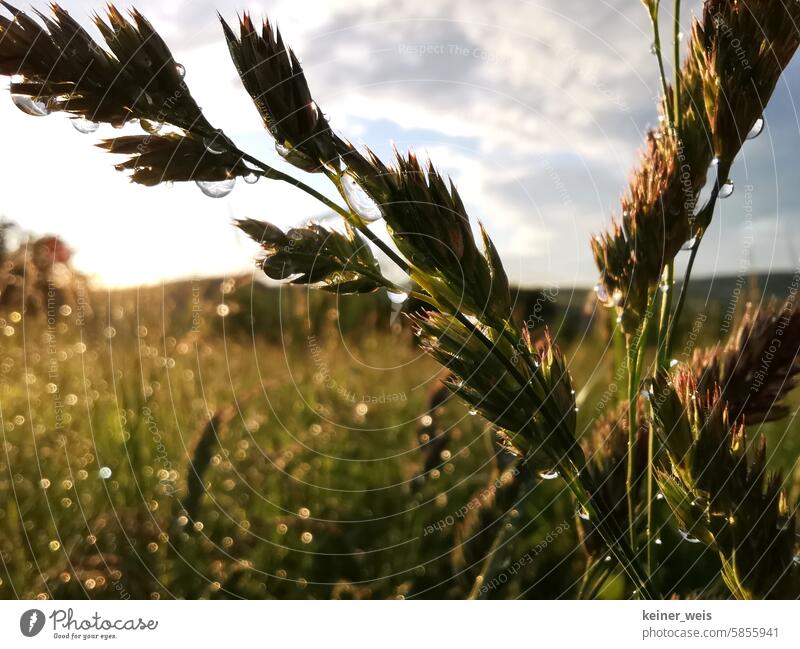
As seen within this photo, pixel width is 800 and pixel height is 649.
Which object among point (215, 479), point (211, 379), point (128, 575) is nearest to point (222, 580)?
point (128, 575)

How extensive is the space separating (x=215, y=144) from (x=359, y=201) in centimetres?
12

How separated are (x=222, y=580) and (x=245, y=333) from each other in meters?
1.58

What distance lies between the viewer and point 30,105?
1.67 feet

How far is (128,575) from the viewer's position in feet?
2.95

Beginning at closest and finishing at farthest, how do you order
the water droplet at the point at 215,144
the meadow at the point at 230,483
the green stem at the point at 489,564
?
the water droplet at the point at 215,144, the green stem at the point at 489,564, the meadow at the point at 230,483

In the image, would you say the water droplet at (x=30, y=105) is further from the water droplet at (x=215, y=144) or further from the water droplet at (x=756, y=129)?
the water droplet at (x=756, y=129)

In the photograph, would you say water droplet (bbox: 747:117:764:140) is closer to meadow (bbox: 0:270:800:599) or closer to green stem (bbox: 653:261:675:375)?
green stem (bbox: 653:261:675:375)

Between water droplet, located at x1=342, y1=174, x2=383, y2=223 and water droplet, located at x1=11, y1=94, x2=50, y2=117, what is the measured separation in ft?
0.80

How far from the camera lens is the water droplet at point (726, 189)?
563 millimetres

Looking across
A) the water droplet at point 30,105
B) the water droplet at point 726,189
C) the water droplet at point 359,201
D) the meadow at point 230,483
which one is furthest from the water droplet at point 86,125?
the water droplet at point 726,189

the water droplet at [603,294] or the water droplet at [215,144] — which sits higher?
the water droplet at [215,144]

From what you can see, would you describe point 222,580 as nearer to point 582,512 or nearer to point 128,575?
point 128,575

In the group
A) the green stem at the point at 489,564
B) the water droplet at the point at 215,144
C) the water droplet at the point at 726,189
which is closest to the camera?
the water droplet at the point at 215,144

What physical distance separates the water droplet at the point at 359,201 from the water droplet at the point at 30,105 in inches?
9.6
